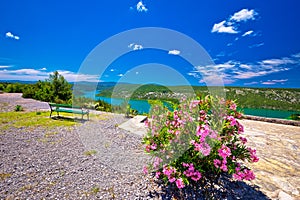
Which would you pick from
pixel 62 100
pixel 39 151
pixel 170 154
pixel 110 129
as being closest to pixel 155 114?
pixel 170 154

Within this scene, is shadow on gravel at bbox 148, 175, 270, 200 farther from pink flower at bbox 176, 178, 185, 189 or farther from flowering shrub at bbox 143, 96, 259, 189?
pink flower at bbox 176, 178, 185, 189

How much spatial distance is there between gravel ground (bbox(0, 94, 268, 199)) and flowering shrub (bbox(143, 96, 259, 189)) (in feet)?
1.92

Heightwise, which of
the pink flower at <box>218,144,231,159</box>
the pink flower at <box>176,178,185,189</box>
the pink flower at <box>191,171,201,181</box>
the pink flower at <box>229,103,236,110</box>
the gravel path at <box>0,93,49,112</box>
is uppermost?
the pink flower at <box>229,103,236,110</box>

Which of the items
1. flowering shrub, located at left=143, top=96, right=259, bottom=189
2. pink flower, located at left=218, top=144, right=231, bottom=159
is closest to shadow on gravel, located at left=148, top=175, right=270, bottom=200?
flowering shrub, located at left=143, top=96, right=259, bottom=189

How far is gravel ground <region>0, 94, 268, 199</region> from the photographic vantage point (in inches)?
115

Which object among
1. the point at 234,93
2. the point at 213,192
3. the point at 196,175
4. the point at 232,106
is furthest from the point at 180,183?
the point at 234,93

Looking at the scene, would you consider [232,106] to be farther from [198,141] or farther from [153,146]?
[153,146]

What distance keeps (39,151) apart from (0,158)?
83 centimetres

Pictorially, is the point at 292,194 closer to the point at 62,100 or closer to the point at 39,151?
the point at 39,151

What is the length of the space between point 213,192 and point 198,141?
3.84ft

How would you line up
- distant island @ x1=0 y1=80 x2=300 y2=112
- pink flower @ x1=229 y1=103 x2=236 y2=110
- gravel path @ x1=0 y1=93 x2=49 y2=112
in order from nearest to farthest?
pink flower @ x1=229 y1=103 x2=236 y2=110
distant island @ x1=0 y1=80 x2=300 y2=112
gravel path @ x1=0 y1=93 x2=49 y2=112

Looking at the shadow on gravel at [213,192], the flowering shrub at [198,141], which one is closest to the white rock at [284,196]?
the shadow on gravel at [213,192]

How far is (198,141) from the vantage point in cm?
244

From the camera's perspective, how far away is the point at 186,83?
5227mm
